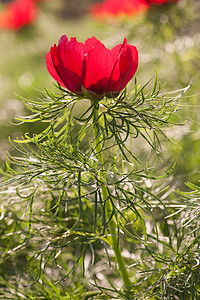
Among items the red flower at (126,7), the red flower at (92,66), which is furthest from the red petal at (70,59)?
the red flower at (126,7)

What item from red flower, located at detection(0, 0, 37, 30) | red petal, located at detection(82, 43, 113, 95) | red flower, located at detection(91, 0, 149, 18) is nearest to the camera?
red petal, located at detection(82, 43, 113, 95)

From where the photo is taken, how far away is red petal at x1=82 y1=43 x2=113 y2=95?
0.41 metres

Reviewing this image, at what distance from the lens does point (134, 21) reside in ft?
3.62

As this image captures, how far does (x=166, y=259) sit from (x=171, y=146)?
17.4 inches

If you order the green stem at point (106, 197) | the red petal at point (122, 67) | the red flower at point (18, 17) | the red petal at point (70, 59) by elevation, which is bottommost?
the green stem at point (106, 197)

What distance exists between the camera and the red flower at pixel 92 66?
1.33 ft

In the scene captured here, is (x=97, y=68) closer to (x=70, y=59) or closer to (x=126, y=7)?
(x=70, y=59)

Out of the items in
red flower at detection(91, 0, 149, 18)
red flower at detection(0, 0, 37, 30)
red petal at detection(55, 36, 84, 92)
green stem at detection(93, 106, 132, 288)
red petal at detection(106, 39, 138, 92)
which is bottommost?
green stem at detection(93, 106, 132, 288)

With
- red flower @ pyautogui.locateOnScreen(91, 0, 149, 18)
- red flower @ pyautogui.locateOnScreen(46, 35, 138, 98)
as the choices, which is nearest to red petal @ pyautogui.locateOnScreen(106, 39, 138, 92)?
red flower @ pyautogui.locateOnScreen(46, 35, 138, 98)

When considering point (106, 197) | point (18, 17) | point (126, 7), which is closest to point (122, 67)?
point (106, 197)

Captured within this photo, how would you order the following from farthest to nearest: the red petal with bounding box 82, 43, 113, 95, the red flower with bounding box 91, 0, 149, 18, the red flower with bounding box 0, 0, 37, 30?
1. the red flower with bounding box 0, 0, 37, 30
2. the red flower with bounding box 91, 0, 149, 18
3. the red petal with bounding box 82, 43, 113, 95

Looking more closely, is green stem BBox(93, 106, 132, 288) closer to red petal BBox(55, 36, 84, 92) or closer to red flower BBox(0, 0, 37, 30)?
red petal BBox(55, 36, 84, 92)

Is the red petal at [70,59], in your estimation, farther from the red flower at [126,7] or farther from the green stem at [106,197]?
the red flower at [126,7]

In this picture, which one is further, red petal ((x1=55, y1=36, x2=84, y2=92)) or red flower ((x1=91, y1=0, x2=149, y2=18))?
red flower ((x1=91, y1=0, x2=149, y2=18))
